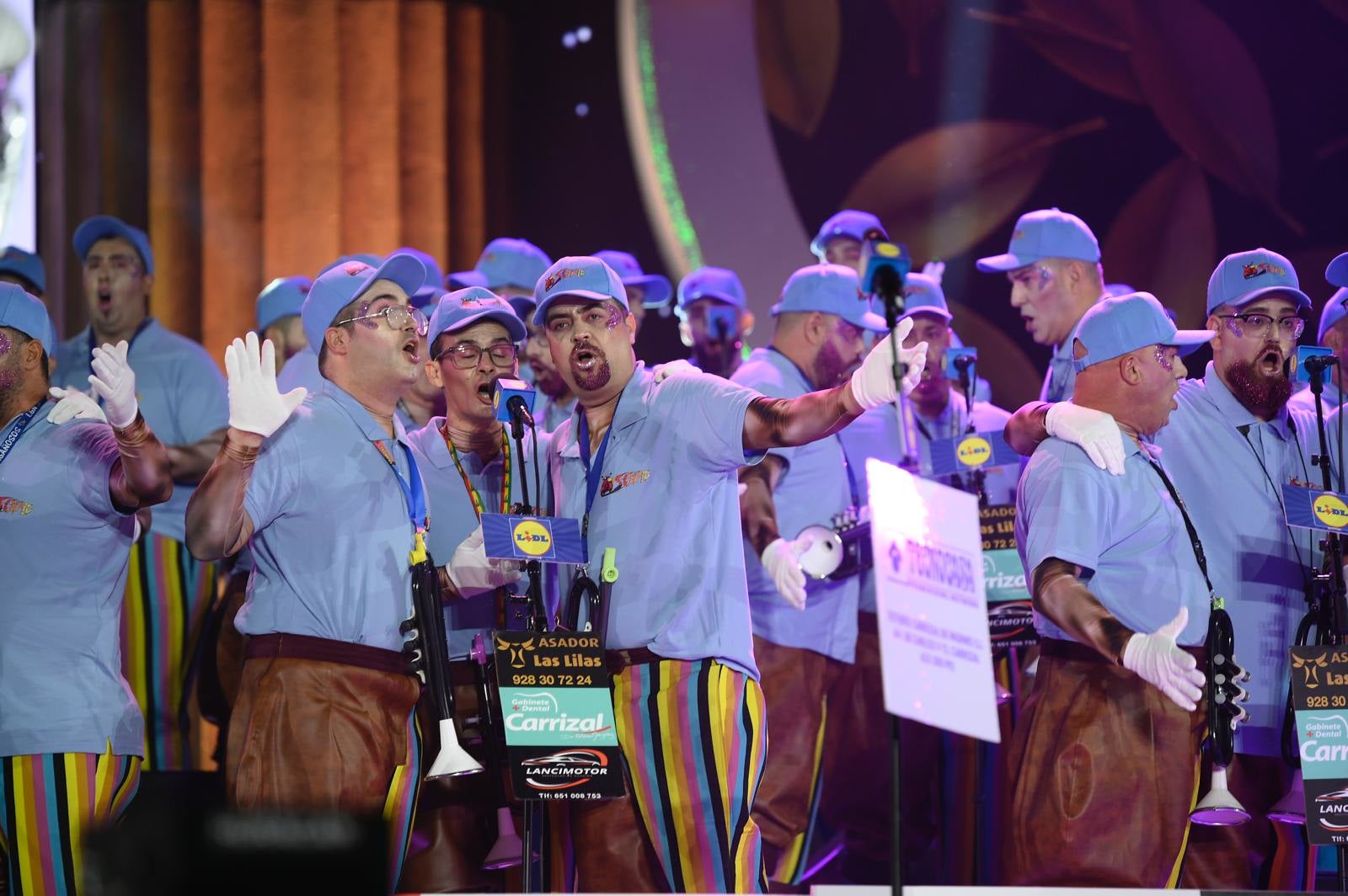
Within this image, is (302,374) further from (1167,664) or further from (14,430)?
(1167,664)

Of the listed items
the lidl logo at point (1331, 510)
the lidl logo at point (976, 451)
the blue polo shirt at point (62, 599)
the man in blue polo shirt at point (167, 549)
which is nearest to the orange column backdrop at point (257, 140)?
the man in blue polo shirt at point (167, 549)

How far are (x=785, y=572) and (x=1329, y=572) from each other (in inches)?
62.6

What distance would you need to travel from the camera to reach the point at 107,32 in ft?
27.3

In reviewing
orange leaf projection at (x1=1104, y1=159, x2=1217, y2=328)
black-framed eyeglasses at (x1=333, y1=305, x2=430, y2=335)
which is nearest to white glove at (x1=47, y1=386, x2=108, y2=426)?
black-framed eyeglasses at (x1=333, y1=305, x2=430, y2=335)

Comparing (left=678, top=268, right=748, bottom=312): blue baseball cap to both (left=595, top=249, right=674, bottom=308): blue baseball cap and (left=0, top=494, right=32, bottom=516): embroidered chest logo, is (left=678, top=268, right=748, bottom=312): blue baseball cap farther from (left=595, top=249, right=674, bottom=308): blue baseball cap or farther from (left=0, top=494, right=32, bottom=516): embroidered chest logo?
(left=0, top=494, right=32, bottom=516): embroidered chest logo

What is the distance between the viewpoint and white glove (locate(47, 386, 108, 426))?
4145 mm

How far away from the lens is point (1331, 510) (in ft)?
15.0

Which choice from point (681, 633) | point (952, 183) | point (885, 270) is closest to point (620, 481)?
point (681, 633)

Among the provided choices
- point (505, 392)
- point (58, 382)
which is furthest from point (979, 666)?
point (58, 382)

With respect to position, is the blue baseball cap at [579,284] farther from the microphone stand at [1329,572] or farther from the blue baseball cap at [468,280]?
the microphone stand at [1329,572]

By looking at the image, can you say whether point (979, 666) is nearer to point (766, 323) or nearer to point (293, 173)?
point (766, 323)

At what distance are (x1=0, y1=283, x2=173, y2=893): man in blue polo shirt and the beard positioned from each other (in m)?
3.20

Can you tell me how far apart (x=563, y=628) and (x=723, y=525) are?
495 mm

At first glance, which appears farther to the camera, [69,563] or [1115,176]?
[1115,176]
